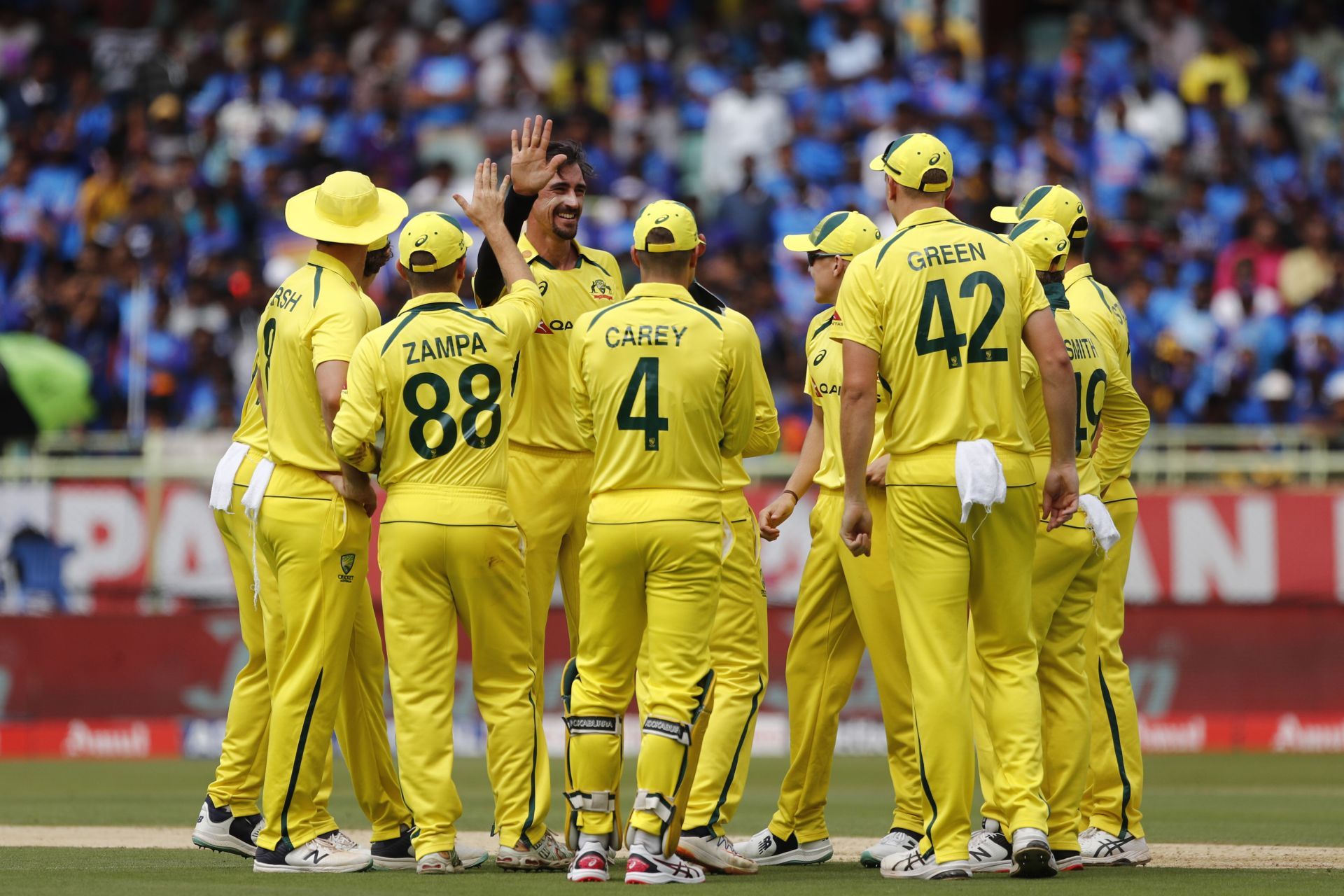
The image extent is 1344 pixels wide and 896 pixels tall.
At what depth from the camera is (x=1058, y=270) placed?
9359 mm

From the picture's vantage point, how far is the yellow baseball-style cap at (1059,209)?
9750 millimetres

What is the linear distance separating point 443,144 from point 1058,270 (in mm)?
15098

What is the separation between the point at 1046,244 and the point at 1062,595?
164 centimetres

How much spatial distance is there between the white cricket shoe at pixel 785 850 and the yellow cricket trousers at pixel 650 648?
4.23 feet

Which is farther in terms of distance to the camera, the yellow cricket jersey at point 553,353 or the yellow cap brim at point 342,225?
the yellow cricket jersey at point 553,353

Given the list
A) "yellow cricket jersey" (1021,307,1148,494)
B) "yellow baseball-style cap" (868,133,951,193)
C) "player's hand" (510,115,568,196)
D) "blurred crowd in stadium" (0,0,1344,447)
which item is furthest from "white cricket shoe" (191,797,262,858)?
"blurred crowd in stadium" (0,0,1344,447)

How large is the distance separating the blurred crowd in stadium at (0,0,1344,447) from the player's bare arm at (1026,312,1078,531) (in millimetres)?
9952

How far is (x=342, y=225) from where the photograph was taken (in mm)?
9227

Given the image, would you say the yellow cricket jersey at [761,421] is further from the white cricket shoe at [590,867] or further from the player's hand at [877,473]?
the white cricket shoe at [590,867]

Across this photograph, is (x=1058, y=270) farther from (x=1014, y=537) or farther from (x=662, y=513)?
(x=662, y=513)

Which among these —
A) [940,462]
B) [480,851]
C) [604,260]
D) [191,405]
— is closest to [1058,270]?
[940,462]

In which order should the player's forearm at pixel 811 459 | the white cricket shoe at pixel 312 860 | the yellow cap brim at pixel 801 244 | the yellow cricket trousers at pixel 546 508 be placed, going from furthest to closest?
the yellow cap brim at pixel 801 244 → the player's forearm at pixel 811 459 → the yellow cricket trousers at pixel 546 508 → the white cricket shoe at pixel 312 860

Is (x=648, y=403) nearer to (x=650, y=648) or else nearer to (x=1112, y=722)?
(x=650, y=648)

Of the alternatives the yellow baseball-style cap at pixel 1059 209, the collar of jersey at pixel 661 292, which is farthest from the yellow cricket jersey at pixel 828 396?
the collar of jersey at pixel 661 292
